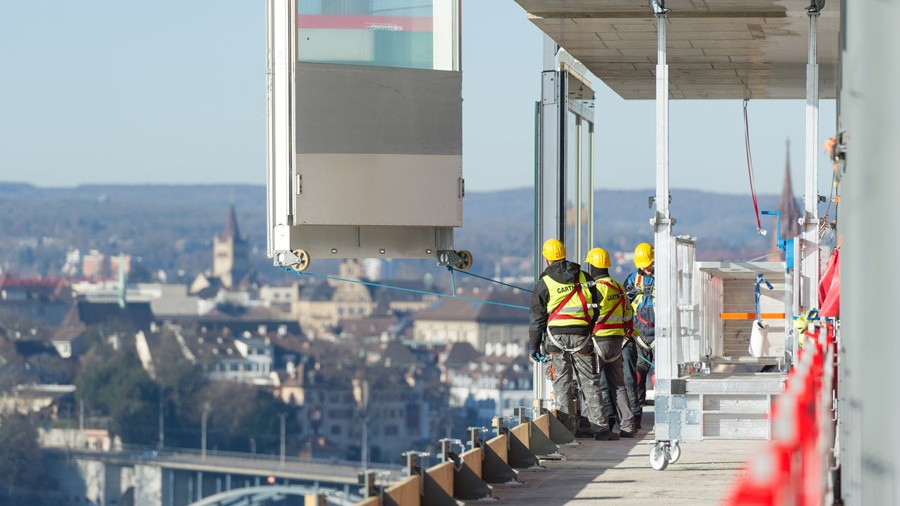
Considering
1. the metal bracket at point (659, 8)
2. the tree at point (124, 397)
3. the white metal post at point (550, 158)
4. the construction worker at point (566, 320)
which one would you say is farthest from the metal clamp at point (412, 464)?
the tree at point (124, 397)

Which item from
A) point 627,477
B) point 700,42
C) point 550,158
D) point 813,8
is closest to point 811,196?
point 813,8

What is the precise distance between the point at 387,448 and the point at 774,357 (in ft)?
613

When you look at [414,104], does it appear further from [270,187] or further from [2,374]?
[2,374]

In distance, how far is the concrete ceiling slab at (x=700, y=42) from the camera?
1205cm

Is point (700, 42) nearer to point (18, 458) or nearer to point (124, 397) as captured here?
point (18, 458)

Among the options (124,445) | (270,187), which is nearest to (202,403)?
(124,445)

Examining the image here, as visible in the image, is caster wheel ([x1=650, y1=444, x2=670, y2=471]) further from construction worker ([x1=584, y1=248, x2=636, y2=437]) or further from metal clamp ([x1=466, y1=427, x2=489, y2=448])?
construction worker ([x1=584, y1=248, x2=636, y2=437])

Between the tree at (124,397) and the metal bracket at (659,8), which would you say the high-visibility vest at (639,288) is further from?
the tree at (124,397)

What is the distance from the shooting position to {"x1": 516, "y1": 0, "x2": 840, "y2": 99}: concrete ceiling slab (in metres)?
12.1

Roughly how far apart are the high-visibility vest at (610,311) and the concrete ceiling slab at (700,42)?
83.1 inches

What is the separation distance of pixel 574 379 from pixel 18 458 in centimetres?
17763

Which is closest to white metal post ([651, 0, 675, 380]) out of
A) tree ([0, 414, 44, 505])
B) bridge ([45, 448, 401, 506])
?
bridge ([45, 448, 401, 506])

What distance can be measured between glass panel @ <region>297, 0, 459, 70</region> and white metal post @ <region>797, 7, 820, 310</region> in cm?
310

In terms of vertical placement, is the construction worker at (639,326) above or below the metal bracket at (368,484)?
above
